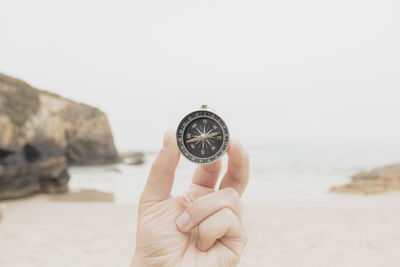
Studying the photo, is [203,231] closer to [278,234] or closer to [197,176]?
[197,176]

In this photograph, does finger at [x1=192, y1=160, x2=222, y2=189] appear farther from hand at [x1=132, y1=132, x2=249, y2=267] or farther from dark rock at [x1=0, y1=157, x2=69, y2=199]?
dark rock at [x1=0, y1=157, x2=69, y2=199]

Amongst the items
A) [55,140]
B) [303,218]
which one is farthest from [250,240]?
[55,140]

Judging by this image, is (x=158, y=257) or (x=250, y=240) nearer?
(x=158, y=257)

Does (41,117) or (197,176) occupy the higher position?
(197,176)

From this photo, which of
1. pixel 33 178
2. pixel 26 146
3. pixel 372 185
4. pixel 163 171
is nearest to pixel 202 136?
pixel 163 171

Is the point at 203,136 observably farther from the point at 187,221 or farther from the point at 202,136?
the point at 187,221

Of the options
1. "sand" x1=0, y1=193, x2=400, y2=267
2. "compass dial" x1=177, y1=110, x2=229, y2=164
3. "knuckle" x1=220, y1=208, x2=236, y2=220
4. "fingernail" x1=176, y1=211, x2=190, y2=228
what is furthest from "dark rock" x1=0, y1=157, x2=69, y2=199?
"knuckle" x1=220, y1=208, x2=236, y2=220

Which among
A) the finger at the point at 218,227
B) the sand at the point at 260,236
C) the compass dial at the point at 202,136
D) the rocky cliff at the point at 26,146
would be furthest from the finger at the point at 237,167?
the rocky cliff at the point at 26,146
